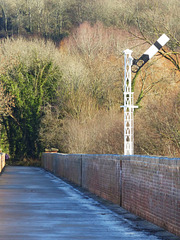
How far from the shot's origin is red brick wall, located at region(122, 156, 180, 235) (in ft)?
31.6

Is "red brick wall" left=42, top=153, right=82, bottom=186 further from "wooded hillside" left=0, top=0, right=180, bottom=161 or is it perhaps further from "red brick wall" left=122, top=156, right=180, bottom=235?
"red brick wall" left=122, top=156, right=180, bottom=235

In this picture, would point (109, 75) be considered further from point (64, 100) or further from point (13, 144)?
point (13, 144)

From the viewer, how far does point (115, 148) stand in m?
38.9

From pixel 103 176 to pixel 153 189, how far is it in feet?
20.9

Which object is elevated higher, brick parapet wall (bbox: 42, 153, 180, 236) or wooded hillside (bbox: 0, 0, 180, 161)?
wooded hillside (bbox: 0, 0, 180, 161)

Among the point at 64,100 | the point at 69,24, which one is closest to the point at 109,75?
the point at 64,100

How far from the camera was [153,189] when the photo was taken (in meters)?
11.1

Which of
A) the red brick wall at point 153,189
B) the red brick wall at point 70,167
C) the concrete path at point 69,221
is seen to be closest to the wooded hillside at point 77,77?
the red brick wall at point 70,167

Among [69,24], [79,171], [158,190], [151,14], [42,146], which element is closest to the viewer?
[158,190]

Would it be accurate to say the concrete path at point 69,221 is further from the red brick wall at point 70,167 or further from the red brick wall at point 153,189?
the red brick wall at point 70,167

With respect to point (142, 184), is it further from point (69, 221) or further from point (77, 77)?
point (77, 77)

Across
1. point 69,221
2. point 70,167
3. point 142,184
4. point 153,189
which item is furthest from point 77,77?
point 153,189

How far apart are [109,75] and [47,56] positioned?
11193 millimetres

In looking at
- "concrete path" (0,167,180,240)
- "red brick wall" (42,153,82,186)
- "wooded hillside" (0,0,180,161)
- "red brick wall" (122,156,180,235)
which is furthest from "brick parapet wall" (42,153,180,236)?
"wooded hillside" (0,0,180,161)
